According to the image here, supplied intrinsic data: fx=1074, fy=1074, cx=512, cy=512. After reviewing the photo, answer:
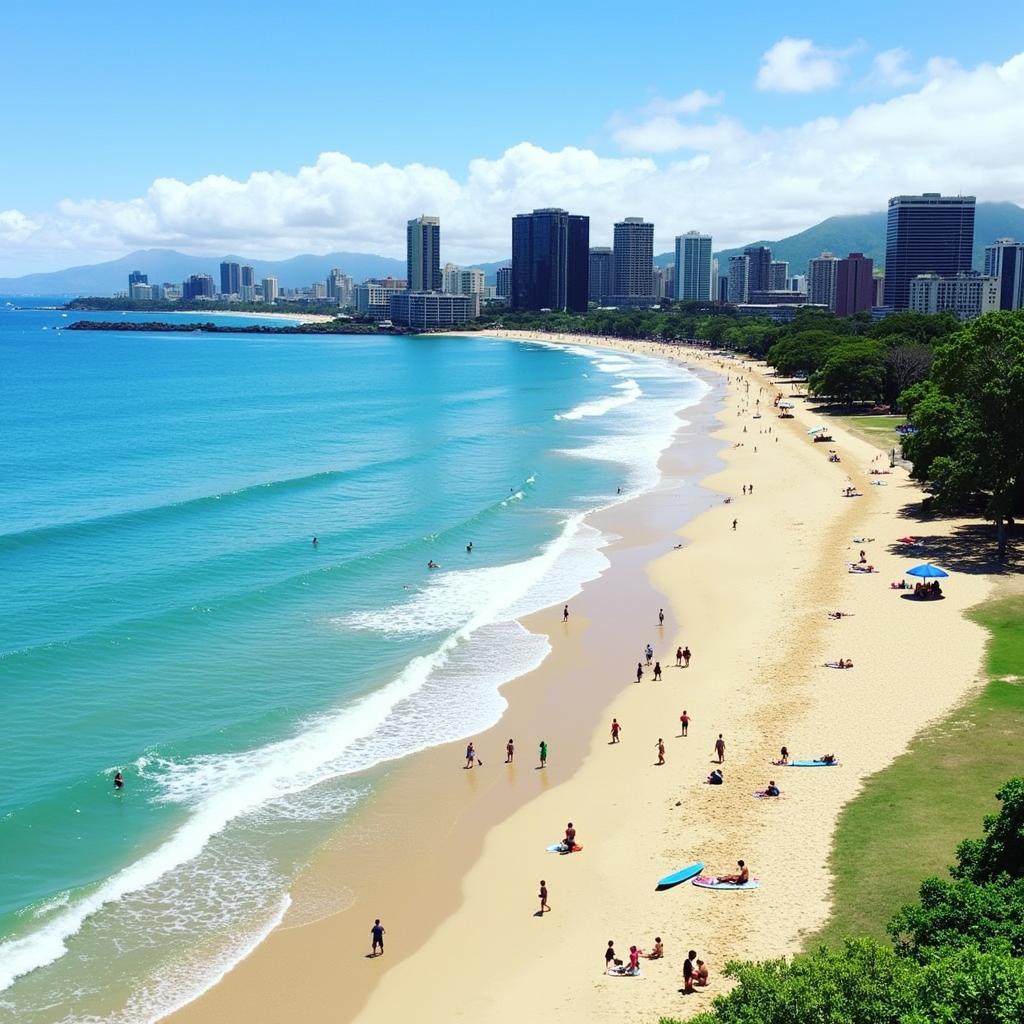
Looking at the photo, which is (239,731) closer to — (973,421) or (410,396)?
(973,421)

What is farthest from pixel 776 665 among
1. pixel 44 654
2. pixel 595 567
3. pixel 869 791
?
pixel 44 654

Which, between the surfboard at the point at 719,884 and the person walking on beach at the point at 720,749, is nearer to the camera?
the surfboard at the point at 719,884

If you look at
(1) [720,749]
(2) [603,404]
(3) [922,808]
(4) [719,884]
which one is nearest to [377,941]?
(4) [719,884]

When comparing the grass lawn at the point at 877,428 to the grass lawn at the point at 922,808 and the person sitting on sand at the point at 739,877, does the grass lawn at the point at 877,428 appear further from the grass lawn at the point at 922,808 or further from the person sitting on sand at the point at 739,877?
the person sitting on sand at the point at 739,877

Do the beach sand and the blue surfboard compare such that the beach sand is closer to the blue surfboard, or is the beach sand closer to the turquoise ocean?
the blue surfboard

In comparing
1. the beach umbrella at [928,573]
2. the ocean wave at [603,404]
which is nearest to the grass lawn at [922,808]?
the beach umbrella at [928,573]

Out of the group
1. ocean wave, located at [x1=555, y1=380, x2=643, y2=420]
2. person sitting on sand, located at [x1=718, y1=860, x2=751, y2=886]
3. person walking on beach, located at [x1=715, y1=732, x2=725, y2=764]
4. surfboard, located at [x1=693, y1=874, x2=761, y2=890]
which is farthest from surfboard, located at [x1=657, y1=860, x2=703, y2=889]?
ocean wave, located at [x1=555, y1=380, x2=643, y2=420]
